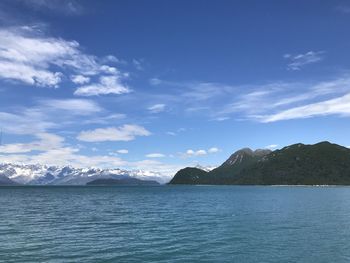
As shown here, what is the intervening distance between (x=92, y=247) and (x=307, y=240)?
33.6 meters

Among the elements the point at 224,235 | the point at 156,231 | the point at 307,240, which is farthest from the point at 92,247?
the point at 307,240

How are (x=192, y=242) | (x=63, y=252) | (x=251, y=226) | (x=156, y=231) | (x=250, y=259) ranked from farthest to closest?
(x=251, y=226) < (x=156, y=231) < (x=192, y=242) < (x=63, y=252) < (x=250, y=259)

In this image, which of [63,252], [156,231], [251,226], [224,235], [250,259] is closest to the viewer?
[250,259]

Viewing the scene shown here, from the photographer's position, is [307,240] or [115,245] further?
[307,240]

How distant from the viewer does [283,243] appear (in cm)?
5938

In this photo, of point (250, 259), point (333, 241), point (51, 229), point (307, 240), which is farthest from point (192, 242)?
point (51, 229)

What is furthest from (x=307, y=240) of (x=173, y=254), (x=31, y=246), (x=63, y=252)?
(x=31, y=246)

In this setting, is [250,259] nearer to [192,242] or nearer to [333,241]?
[192,242]

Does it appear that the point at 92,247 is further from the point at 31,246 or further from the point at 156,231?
the point at 156,231

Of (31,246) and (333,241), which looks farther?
(333,241)

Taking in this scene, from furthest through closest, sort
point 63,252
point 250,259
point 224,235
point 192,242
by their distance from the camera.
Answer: point 224,235 < point 192,242 < point 63,252 < point 250,259

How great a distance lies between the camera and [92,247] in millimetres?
56219

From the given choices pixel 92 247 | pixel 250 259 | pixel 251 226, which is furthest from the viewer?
pixel 251 226

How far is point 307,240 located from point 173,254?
23.8 meters
